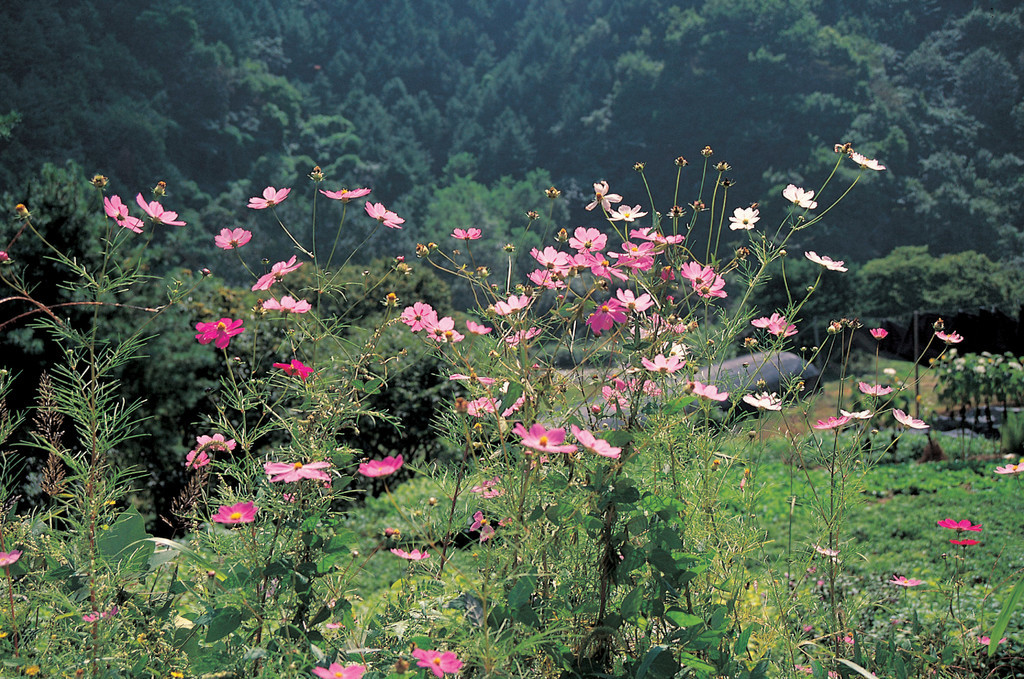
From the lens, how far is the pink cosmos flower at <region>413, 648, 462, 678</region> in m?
0.72

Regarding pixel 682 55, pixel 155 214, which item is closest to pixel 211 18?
pixel 682 55

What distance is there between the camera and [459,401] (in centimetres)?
78

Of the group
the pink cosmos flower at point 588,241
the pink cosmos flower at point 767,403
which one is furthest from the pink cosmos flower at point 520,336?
the pink cosmos flower at point 767,403

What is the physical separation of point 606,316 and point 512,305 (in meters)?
0.13

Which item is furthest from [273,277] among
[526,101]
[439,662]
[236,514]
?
[526,101]

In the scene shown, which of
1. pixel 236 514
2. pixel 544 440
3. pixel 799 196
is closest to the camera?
pixel 544 440

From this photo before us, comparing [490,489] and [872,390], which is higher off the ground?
[872,390]

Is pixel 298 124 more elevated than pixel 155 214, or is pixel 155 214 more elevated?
pixel 155 214

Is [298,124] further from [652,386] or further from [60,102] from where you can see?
[652,386]

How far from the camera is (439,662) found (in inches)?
28.6

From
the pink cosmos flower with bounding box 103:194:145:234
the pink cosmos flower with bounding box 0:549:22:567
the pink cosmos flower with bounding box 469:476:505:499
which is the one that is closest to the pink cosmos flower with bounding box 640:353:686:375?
the pink cosmos flower with bounding box 469:476:505:499

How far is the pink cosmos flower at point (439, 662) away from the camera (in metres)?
0.72

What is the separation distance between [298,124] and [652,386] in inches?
1627

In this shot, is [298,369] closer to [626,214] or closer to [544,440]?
[544,440]
